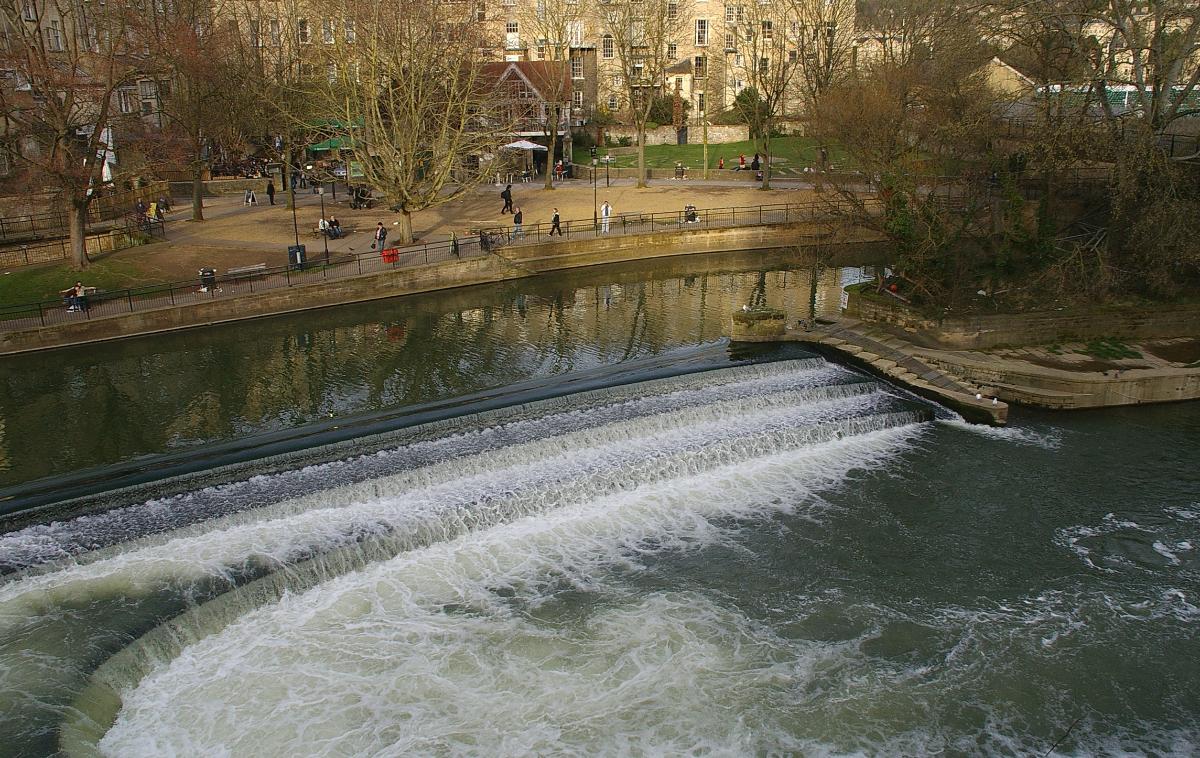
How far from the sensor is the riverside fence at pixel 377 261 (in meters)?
30.3

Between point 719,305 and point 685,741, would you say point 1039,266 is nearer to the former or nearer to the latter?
point 719,305

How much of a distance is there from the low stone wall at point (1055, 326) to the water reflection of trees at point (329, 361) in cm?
699

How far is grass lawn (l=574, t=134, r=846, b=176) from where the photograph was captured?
6279cm

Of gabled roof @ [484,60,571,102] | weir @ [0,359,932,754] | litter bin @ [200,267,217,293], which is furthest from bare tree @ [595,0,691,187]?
weir @ [0,359,932,754]

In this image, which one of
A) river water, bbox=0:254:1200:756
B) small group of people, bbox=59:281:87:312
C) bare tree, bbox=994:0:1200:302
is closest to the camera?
river water, bbox=0:254:1200:756

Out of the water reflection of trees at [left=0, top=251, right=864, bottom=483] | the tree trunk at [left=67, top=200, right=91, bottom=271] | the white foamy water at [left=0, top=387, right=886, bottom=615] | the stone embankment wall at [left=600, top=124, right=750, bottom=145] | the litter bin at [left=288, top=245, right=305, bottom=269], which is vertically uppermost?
the stone embankment wall at [left=600, top=124, right=750, bottom=145]

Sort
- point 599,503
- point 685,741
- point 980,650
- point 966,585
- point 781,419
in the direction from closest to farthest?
point 685,741
point 980,650
point 966,585
point 599,503
point 781,419

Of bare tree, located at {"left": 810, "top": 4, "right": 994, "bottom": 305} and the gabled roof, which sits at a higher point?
the gabled roof

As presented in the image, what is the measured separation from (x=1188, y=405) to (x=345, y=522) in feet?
70.7

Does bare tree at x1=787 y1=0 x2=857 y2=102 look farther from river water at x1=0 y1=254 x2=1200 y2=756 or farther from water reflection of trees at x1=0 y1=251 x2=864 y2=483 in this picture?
river water at x1=0 y1=254 x2=1200 y2=756

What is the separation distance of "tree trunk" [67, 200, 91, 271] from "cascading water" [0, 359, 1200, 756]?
2054 cm

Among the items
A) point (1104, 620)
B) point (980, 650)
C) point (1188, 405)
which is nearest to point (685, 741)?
point (980, 650)

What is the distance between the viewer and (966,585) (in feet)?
55.0

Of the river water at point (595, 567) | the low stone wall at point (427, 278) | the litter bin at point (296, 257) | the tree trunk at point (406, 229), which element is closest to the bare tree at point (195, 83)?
the litter bin at point (296, 257)
